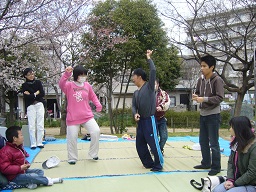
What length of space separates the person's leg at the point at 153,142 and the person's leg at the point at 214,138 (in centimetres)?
68

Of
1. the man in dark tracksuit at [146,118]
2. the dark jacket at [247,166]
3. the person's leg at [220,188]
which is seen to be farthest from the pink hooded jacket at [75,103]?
the dark jacket at [247,166]

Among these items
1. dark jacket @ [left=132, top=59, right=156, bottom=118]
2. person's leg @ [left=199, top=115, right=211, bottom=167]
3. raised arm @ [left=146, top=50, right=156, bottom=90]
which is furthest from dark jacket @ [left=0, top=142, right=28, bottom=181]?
person's leg @ [left=199, top=115, right=211, bottom=167]

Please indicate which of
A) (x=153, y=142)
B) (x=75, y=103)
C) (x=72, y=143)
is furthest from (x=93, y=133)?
(x=153, y=142)

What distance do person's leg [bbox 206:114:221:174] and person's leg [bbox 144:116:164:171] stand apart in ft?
2.21

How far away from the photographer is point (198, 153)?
489 cm

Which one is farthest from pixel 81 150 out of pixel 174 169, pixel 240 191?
pixel 240 191

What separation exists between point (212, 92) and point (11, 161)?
102 inches

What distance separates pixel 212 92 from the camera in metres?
3.67

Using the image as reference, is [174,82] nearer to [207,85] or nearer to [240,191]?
[207,85]

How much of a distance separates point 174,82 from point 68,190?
65.2 feet

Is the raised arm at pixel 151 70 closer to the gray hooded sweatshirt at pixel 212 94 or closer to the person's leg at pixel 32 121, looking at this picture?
the gray hooded sweatshirt at pixel 212 94

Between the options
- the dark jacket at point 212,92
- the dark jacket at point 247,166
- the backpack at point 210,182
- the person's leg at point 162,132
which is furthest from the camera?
the person's leg at point 162,132

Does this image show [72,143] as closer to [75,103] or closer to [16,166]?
[75,103]

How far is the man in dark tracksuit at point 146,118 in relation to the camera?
12.2ft
